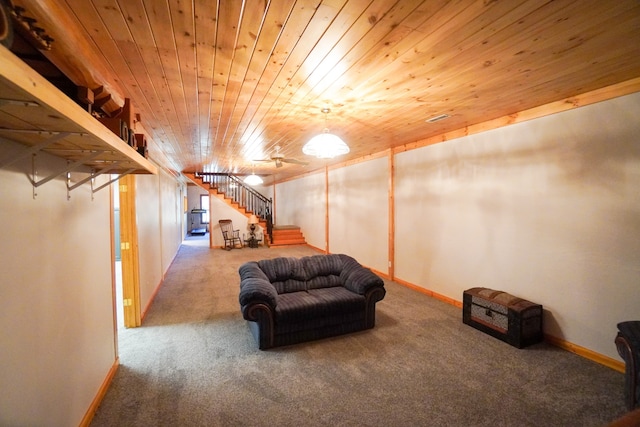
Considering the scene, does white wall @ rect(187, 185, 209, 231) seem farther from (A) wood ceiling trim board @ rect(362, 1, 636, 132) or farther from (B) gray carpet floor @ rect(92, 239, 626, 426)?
(A) wood ceiling trim board @ rect(362, 1, 636, 132)

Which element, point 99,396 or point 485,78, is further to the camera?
point 485,78

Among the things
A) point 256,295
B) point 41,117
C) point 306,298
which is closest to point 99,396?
point 256,295

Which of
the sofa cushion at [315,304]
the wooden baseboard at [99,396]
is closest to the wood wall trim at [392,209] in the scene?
the sofa cushion at [315,304]

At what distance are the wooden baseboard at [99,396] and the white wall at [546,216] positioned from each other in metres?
4.29

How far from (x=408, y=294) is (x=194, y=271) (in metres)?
4.77

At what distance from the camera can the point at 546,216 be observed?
2979mm

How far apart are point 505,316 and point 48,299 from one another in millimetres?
3974

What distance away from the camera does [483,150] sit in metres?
3.63

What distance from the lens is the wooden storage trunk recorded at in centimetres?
286

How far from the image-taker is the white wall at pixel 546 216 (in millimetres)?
2459

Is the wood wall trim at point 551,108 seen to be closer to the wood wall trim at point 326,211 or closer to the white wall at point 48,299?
the wood wall trim at point 326,211

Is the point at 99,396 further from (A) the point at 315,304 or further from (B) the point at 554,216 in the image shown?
(B) the point at 554,216

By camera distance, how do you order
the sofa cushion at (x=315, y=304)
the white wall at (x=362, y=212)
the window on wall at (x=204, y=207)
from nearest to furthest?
the sofa cushion at (x=315, y=304)
the white wall at (x=362, y=212)
the window on wall at (x=204, y=207)

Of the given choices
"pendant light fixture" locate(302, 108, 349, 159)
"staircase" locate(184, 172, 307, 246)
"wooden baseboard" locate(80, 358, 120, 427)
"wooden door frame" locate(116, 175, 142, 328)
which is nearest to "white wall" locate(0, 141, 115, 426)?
"wooden baseboard" locate(80, 358, 120, 427)
